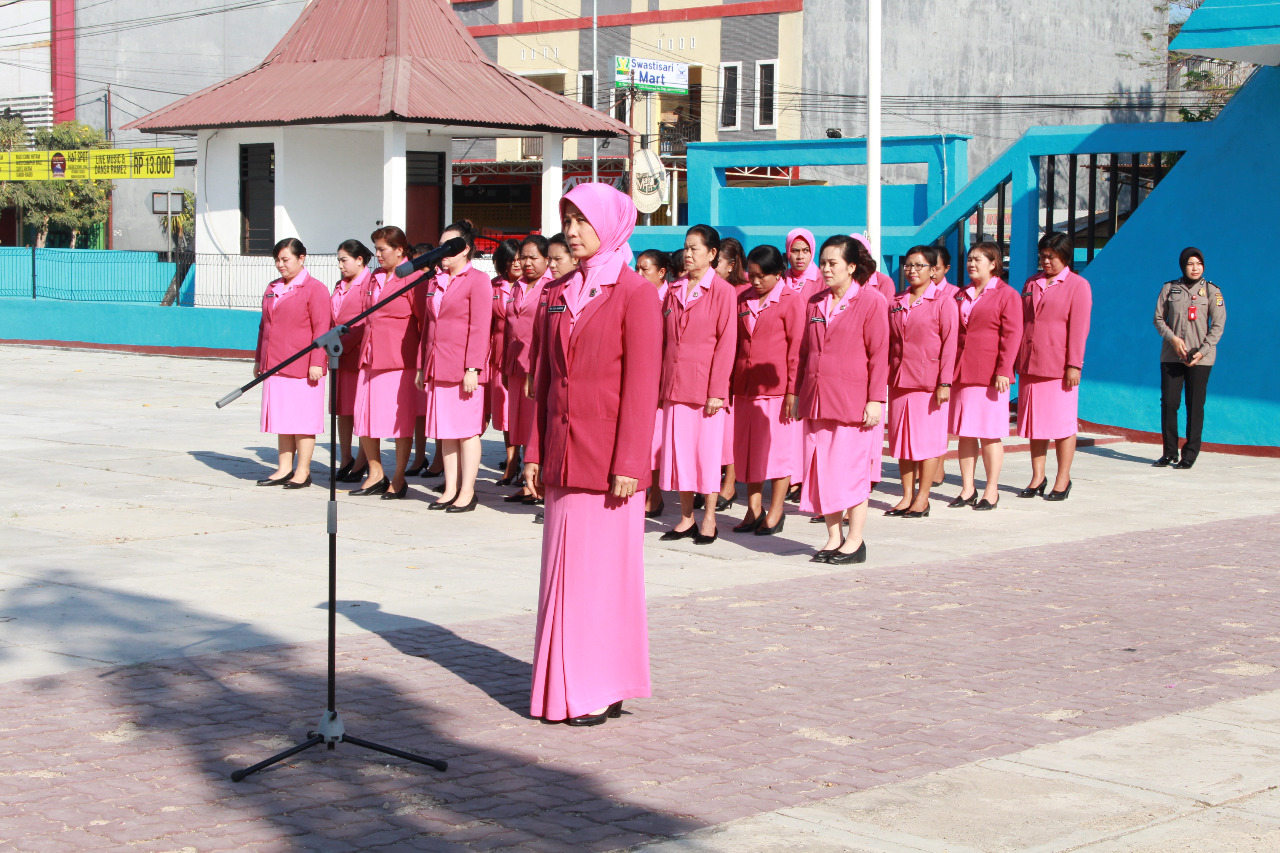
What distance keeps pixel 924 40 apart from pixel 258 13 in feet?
63.3

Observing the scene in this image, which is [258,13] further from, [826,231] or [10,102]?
[826,231]

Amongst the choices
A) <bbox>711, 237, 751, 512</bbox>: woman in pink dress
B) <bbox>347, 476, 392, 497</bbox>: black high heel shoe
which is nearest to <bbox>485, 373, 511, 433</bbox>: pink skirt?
<bbox>347, 476, 392, 497</bbox>: black high heel shoe

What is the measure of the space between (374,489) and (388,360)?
110cm

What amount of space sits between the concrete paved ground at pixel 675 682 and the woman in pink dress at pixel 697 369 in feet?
1.73

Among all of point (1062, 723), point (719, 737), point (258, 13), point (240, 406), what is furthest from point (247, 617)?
point (258, 13)

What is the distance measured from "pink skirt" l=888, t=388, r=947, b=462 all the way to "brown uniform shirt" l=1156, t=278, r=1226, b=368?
3.92 metres

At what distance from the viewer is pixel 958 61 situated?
3966cm

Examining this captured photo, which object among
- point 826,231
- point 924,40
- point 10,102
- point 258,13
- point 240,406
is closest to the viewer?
point 240,406

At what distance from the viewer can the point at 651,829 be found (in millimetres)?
4613

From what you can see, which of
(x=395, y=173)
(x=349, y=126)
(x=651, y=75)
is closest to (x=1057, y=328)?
(x=395, y=173)

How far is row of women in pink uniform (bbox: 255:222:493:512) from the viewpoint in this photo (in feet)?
35.4

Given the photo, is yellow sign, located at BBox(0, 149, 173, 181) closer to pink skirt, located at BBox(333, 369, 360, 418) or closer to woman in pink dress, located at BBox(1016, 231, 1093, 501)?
pink skirt, located at BBox(333, 369, 360, 418)

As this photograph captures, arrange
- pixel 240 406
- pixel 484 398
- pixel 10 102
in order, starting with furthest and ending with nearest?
pixel 10 102
pixel 240 406
pixel 484 398

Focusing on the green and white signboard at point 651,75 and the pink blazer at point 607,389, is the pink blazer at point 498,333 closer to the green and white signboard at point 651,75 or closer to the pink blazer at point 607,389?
the pink blazer at point 607,389
